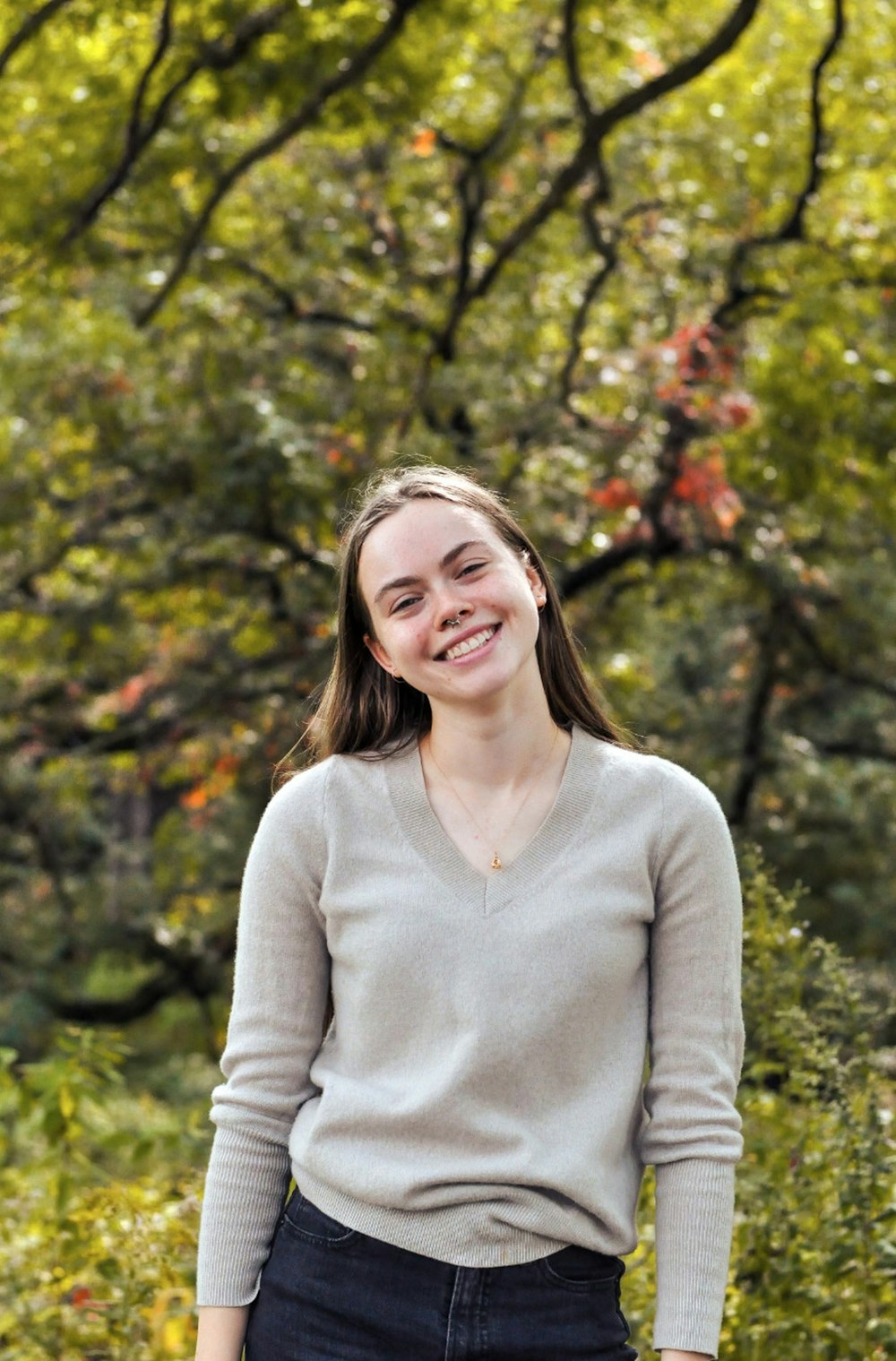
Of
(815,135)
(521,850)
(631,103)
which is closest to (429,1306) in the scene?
(521,850)

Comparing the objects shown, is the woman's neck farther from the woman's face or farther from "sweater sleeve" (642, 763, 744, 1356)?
"sweater sleeve" (642, 763, 744, 1356)

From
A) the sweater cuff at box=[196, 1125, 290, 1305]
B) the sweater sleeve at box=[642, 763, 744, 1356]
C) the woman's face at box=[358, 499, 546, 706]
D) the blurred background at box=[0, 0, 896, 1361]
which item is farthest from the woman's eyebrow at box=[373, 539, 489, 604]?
the blurred background at box=[0, 0, 896, 1361]

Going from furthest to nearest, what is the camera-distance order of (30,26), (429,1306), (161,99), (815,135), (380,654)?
(161,99) < (815,135) < (30,26) < (380,654) < (429,1306)

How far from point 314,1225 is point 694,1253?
1.26ft

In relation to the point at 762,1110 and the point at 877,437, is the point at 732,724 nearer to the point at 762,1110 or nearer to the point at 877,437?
the point at 877,437

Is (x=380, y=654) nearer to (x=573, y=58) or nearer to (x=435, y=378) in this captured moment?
(x=573, y=58)

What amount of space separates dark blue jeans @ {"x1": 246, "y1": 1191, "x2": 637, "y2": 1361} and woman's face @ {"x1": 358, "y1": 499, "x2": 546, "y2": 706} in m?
0.57

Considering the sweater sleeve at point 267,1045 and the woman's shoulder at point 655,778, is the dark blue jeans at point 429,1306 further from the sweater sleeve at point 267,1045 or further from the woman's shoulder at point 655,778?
the woman's shoulder at point 655,778

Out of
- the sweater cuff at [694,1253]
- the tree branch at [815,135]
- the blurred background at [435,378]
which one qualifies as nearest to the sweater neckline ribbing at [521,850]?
the sweater cuff at [694,1253]

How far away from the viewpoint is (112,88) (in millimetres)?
7242

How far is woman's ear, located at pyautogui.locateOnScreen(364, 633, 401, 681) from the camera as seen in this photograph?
6.35 feet

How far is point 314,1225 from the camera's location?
1722 mm

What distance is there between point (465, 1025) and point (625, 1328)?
37 cm

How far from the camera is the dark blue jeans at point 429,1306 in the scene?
1.61 metres
